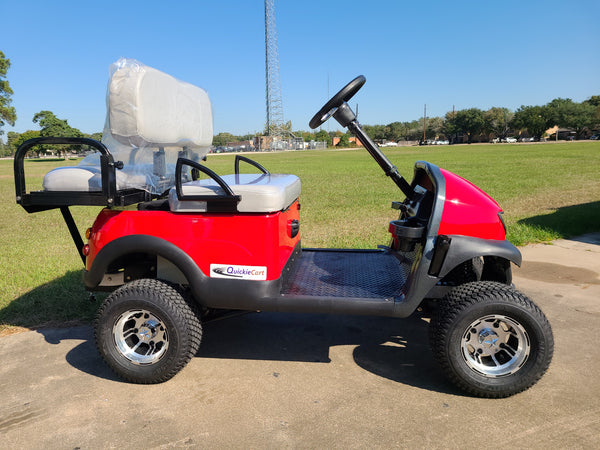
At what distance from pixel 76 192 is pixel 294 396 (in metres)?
1.88

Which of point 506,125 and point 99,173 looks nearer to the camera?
point 99,173

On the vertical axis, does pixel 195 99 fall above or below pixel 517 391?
above

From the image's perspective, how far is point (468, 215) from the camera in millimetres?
2674

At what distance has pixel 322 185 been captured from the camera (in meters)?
16.7

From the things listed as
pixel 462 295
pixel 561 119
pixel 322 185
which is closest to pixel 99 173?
pixel 462 295

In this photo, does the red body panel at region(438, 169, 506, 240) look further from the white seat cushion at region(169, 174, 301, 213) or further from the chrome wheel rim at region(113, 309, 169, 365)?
the chrome wheel rim at region(113, 309, 169, 365)

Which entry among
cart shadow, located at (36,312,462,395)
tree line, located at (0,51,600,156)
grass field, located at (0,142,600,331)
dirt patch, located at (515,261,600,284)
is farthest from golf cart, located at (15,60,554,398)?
tree line, located at (0,51,600,156)

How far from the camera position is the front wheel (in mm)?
2557

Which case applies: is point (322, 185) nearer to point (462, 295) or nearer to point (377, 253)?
point (377, 253)

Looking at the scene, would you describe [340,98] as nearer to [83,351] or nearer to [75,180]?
[75,180]

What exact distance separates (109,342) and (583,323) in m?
3.64

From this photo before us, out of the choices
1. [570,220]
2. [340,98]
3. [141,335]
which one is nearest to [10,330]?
[141,335]

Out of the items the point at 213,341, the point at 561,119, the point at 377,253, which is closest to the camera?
the point at 213,341

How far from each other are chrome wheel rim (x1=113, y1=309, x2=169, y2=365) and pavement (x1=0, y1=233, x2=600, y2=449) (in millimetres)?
203
